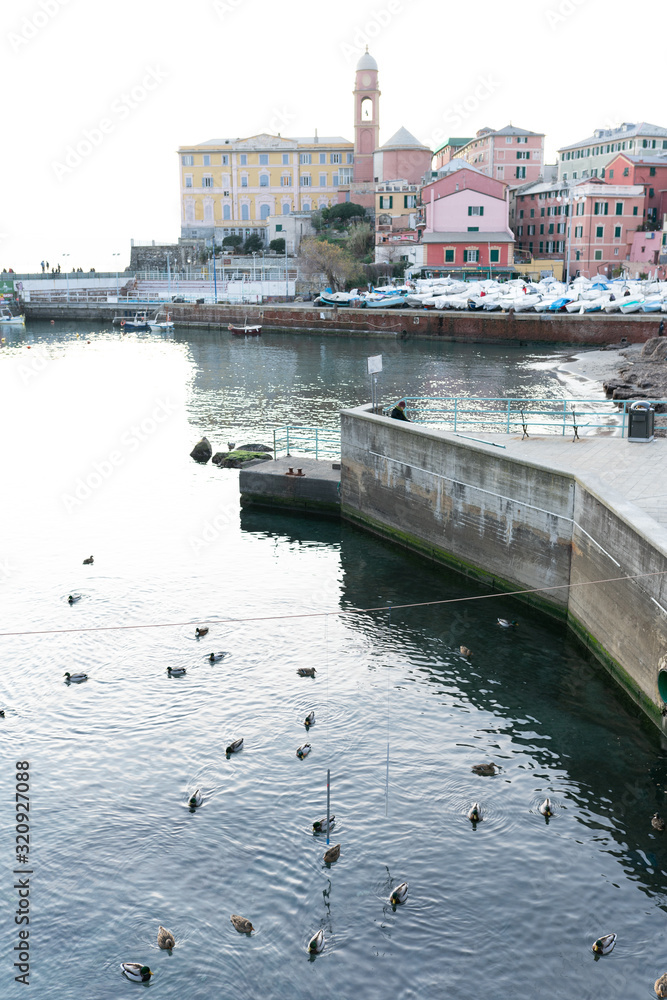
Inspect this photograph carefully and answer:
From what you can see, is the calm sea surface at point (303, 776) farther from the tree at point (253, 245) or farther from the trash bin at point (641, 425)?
the tree at point (253, 245)

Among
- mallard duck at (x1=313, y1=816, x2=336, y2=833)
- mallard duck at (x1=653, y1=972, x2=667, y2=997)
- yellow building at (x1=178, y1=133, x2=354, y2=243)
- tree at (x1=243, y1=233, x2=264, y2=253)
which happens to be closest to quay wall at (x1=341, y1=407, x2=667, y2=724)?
mallard duck at (x1=653, y1=972, x2=667, y2=997)

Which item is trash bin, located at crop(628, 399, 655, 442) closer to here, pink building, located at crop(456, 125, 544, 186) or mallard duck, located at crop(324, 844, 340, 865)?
mallard duck, located at crop(324, 844, 340, 865)

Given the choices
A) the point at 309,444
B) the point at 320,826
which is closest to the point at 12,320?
the point at 309,444

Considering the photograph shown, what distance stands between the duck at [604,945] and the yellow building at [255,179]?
350 feet

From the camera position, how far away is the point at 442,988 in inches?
377

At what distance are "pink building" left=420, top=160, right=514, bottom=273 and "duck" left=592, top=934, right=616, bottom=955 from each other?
81.8 metres

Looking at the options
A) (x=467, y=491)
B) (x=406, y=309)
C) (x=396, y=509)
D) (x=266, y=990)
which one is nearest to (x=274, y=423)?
(x=396, y=509)

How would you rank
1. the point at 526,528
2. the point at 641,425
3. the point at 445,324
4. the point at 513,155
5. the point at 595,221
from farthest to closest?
the point at 513,155 → the point at 595,221 → the point at 445,324 → the point at 641,425 → the point at 526,528

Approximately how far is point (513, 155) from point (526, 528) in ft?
314

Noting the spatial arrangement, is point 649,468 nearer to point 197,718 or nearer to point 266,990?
point 197,718

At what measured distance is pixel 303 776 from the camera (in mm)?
13180

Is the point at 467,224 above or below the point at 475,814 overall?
above

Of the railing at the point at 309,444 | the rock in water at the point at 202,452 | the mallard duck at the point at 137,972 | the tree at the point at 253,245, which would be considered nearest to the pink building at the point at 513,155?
the tree at the point at 253,245

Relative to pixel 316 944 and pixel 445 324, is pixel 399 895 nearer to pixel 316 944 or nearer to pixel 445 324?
pixel 316 944
